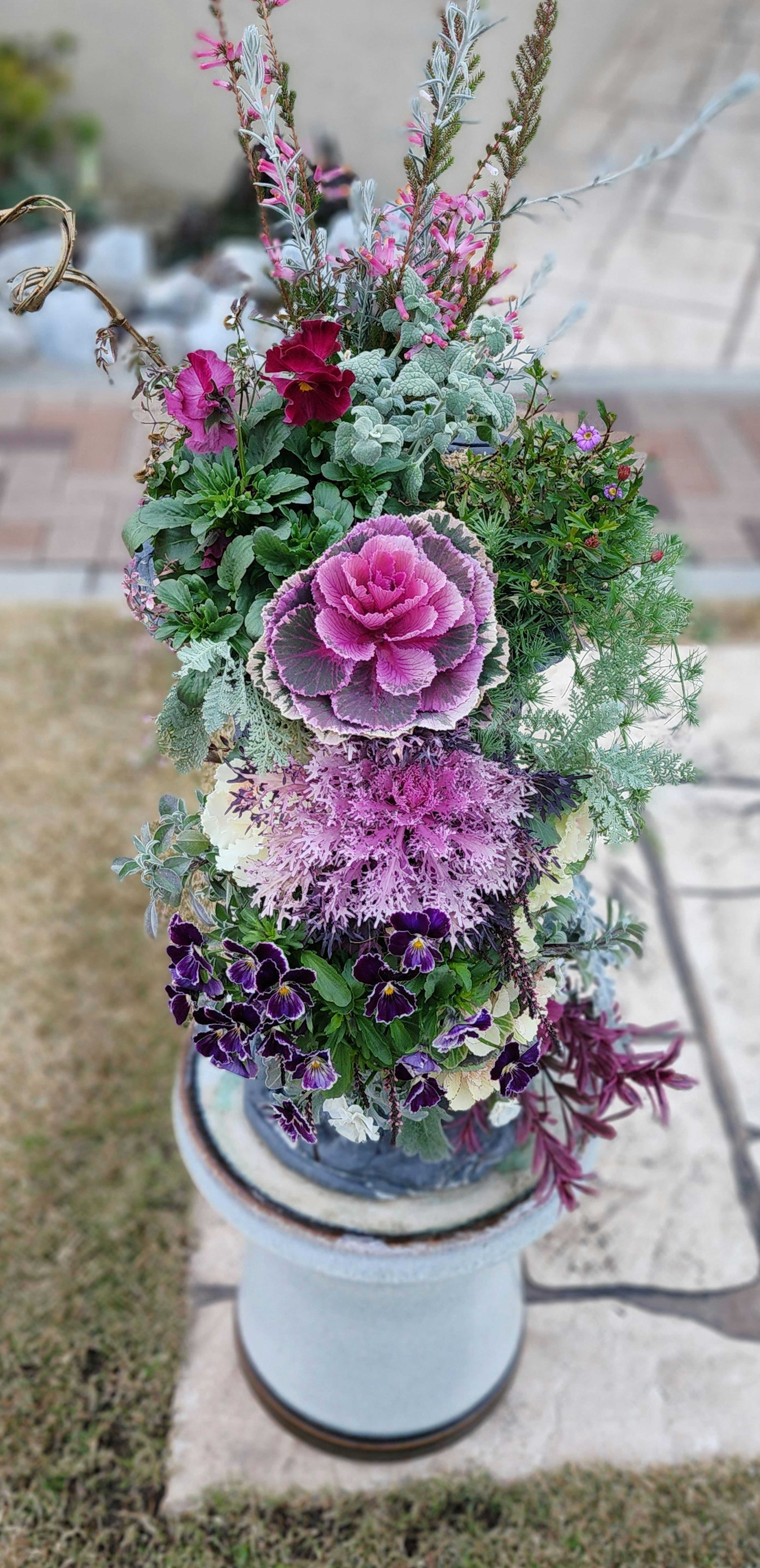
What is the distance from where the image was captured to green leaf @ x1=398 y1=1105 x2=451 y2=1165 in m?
1.42

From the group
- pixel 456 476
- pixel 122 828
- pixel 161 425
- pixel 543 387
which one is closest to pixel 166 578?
pixel 161 425

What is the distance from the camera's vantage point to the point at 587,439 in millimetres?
1187

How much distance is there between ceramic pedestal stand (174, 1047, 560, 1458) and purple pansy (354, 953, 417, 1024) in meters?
0.47

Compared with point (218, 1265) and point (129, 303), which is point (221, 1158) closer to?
point (218, 1265)

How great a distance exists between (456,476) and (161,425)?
1.03 feet

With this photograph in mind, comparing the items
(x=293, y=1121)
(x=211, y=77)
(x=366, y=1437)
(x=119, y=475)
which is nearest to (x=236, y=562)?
(x=293, y=1121)

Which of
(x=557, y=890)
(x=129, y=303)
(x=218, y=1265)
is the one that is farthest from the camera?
(x=129, y=303)

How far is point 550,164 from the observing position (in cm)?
594

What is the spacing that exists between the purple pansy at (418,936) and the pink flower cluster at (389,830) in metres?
0.01

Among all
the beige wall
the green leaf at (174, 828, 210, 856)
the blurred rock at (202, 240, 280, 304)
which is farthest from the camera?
the beige wall

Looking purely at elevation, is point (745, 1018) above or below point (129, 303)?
below

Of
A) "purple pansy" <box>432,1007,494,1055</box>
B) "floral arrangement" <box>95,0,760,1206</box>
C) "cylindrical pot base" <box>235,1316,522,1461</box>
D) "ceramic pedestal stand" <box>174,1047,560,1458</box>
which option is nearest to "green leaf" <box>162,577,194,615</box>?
"floral arrangement" <box>95,0,760,1206</box>

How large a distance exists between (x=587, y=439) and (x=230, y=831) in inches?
21.8

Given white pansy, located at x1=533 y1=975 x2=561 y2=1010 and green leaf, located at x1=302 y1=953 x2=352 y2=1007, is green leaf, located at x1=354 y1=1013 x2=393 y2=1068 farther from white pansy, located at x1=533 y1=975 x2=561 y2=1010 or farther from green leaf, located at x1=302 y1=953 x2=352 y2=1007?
white pansy, located at x1=533 y1=975 x2=561 y2=1010
